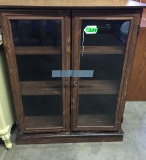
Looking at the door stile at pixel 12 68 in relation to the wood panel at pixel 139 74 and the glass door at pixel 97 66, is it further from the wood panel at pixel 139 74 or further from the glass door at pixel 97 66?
the wood panel at pixel 139 74

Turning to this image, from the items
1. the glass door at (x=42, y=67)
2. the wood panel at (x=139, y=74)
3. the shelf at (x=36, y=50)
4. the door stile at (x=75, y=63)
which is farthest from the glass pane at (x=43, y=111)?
the wood panel at (x=139, y=74)

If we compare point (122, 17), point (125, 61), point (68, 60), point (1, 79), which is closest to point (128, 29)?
point (122, 17)

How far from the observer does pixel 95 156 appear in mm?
1519

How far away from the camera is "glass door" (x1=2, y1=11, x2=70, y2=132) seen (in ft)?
3.88

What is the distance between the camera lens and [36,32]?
4.13ft

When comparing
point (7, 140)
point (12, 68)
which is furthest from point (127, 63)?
point (7, 140)

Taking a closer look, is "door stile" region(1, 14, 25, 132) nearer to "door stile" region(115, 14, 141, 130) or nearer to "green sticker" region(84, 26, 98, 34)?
"green sticker" region(84, 26, 98, 34)

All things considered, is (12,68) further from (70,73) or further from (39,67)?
Result: (70,73)

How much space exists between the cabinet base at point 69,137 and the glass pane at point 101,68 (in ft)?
0.30

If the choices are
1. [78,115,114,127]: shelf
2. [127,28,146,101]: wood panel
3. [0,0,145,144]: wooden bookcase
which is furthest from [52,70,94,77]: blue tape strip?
[127,28,146,101]: wood panel

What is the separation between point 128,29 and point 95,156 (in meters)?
0.97

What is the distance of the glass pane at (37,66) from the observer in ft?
4.43

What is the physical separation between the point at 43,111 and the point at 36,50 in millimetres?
596

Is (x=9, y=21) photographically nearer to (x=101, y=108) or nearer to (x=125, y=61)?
(x=125, y=61)
